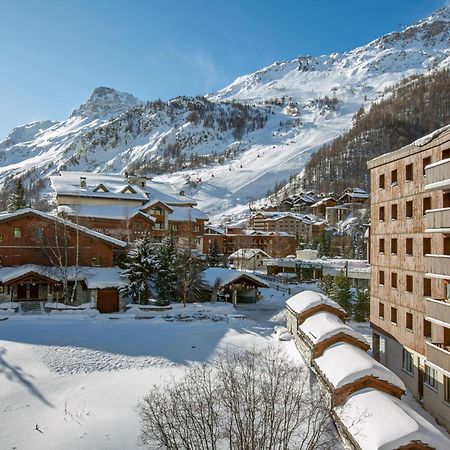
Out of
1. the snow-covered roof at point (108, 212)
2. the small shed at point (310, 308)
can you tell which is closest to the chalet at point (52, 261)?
the small shed at point (310, 308)

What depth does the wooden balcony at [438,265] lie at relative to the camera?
1856cm

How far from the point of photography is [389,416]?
42.1 ft

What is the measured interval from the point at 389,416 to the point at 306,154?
190380 millimetres

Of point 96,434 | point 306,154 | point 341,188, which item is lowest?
point 96,434

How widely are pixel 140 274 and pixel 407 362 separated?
21.3m

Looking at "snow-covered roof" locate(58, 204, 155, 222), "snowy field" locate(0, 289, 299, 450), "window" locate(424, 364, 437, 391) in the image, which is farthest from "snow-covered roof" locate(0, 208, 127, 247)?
"window" locate(424, 364, 437, 391)

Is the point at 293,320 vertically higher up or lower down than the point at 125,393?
higher up

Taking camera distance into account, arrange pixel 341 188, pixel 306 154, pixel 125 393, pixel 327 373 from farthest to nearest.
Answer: pixel 306 154 → pixel 341 188 → pixel 125 393 → pixel 327 373

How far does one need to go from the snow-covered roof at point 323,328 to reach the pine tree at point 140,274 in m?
16.4

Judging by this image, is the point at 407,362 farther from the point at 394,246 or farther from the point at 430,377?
the point at 394,246

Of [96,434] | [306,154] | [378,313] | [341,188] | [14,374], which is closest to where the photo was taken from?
[96,434]

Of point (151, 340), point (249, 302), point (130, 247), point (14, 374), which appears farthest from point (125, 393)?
point (249, 302)

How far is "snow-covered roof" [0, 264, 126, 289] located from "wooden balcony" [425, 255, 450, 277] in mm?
23996

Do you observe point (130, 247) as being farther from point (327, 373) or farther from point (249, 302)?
point (327, 373)
